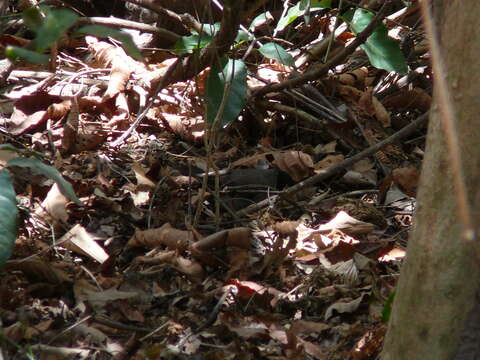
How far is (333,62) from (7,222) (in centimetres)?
134

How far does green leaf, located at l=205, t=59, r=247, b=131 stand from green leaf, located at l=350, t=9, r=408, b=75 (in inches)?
16.2

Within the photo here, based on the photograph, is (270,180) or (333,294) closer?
(333,294)

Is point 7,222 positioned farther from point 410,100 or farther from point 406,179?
point 410,100

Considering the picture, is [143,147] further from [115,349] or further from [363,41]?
[115,349]

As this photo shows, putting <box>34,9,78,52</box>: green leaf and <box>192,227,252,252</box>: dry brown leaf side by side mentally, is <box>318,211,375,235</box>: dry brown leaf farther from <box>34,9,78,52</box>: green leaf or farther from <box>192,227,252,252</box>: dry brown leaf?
<box>34,9,78,52</box>: green leaf

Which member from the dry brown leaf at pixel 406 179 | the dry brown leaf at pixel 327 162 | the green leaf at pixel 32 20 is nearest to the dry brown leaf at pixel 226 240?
the dry brown leaf at pixel 327 162

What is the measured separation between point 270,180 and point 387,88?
2.69ft

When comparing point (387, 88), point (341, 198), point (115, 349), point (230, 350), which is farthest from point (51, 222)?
point (387, 88)

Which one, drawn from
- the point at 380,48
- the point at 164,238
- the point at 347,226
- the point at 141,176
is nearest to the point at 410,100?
the point at 380,48

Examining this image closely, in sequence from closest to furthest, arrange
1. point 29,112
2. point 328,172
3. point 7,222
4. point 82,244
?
point 7,222, point 82,244, point 328,172, point 29,112

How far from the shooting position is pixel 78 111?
2.74 metres

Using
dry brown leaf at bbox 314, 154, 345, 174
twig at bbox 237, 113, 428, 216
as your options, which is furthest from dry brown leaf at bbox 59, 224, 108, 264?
dry brown leaf at bbox 314, 154, 345, 174

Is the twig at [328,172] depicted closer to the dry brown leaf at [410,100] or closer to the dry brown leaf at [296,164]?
the dry brown leaf at [296,164]

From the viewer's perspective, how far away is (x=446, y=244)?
118 centimetres
